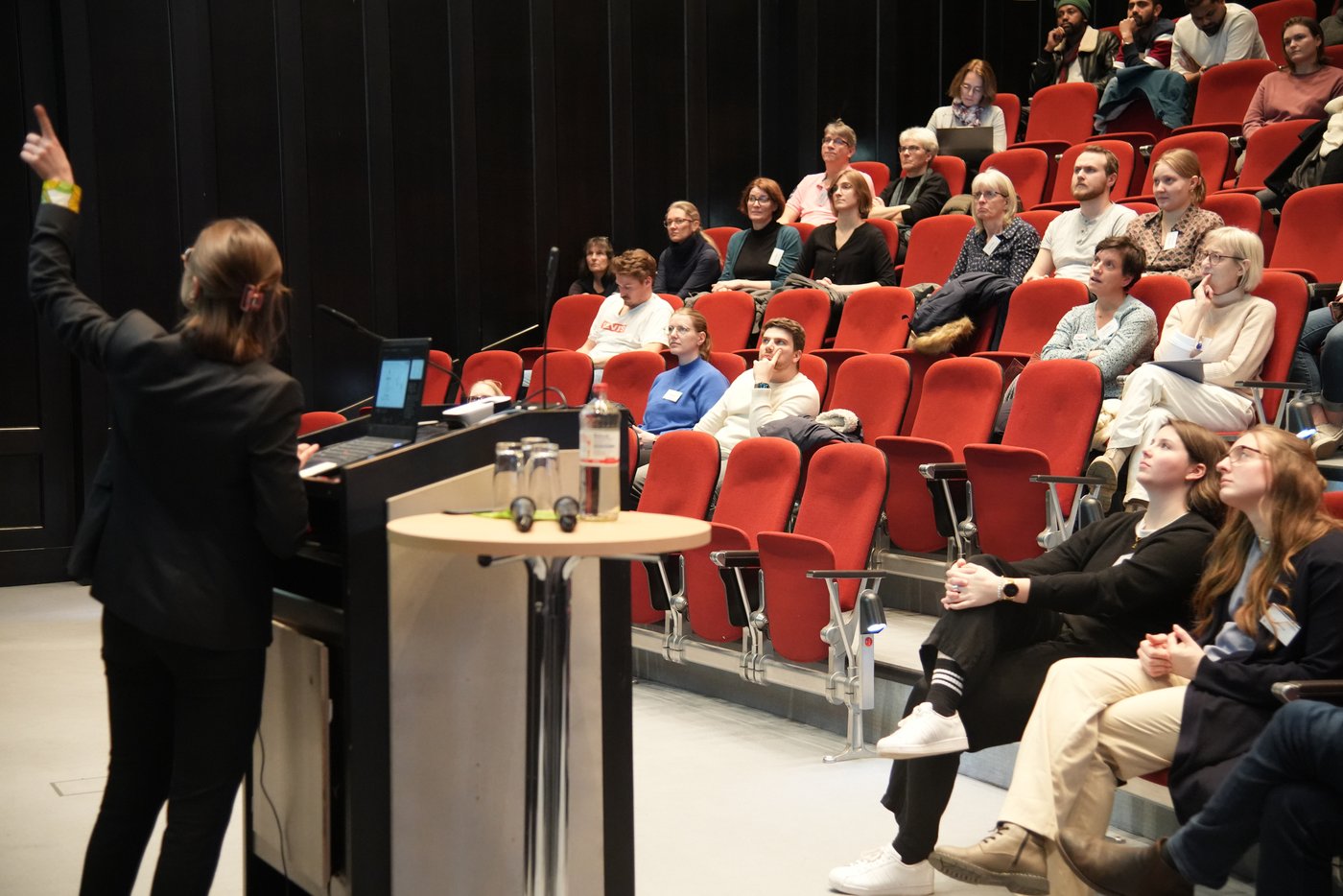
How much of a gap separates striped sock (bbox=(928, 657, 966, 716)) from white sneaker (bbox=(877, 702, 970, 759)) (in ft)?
0.05

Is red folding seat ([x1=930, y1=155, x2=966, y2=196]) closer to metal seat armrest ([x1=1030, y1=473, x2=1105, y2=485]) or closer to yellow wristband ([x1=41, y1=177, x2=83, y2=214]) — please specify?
metal seat armrest ([x1=1030, y1=473, x2=1105, y2=485])

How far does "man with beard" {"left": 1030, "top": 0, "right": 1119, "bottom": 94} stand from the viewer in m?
6.89

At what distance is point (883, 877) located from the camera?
2512 mm

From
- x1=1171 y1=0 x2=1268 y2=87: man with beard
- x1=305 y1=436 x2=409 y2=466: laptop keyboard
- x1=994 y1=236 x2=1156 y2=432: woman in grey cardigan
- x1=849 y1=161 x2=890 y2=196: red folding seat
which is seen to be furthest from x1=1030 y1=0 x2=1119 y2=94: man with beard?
x1=305 y1=436 x2=409 y2=466: laptop keyboard

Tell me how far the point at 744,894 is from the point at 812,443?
5.75 feet

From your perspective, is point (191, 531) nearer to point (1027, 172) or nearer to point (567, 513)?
point (567, 513)

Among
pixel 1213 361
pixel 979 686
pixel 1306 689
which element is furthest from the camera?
pixel 1213 361

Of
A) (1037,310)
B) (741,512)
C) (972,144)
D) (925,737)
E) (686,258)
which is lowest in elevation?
(925,737)

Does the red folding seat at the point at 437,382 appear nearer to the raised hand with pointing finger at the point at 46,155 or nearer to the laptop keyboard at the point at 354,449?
the laptop keyboard at the point at 354,449

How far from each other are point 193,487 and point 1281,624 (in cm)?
171

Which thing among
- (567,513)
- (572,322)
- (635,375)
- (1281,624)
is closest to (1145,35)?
(572,322)

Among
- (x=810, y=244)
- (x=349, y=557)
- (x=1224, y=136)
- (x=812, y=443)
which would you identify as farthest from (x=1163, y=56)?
(x=349, y=557)

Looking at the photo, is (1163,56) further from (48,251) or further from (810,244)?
(48,251)

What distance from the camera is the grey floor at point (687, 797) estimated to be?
102 inches
